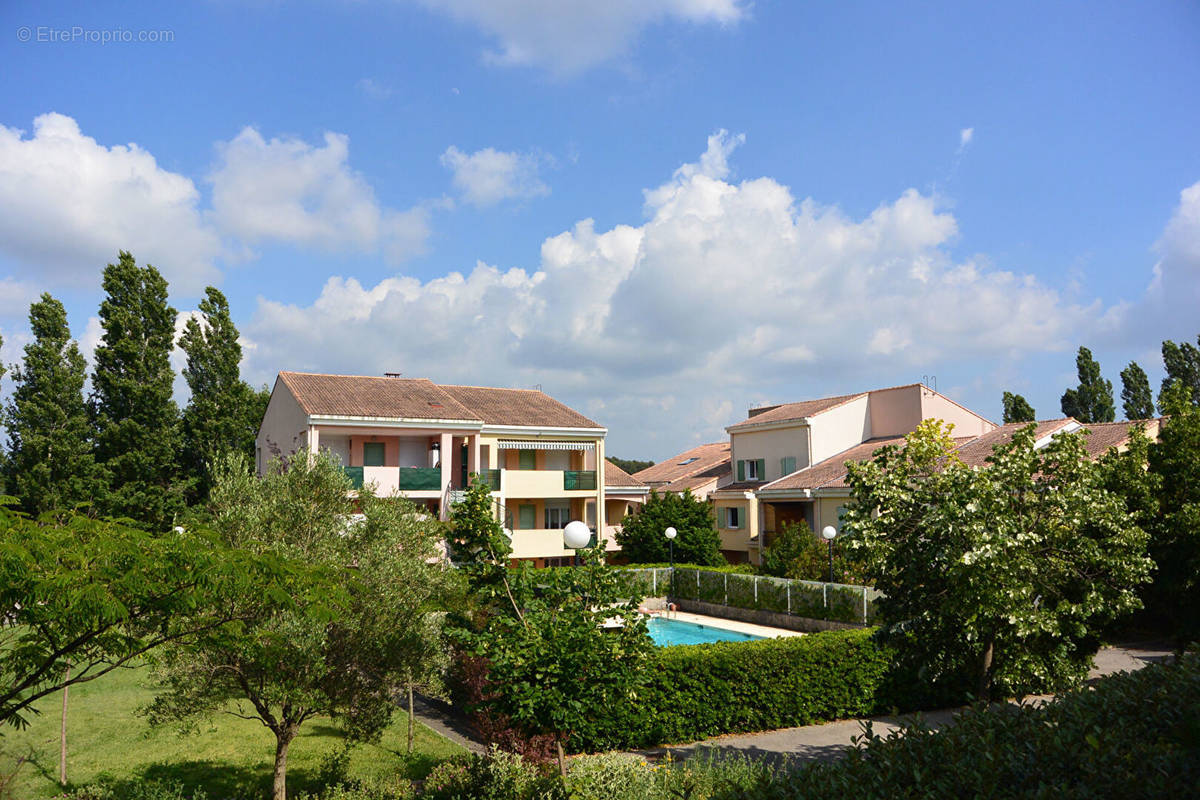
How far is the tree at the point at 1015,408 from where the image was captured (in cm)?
5428

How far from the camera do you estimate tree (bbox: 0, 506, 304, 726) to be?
705 cm

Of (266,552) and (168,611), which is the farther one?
(266,552)

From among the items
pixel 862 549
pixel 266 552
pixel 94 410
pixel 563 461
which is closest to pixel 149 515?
pixel 94 410

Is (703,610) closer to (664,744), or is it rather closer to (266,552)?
(664,744)

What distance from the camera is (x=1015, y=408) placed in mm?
55094

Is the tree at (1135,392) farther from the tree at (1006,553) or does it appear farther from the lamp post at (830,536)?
the tree at (1006,553)

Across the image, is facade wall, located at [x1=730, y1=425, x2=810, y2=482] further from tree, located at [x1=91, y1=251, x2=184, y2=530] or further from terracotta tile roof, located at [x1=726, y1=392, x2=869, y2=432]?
tree, located at [x1=91, y1=251, x2=184, y2=530]

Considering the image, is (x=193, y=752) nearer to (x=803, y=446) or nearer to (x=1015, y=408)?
(x=803, y=446)

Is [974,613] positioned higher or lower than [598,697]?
higher

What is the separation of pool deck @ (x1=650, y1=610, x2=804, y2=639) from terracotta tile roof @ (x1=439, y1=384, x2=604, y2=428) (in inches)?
425

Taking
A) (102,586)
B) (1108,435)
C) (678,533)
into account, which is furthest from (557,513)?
(102,586)

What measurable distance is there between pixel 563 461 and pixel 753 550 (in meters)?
11.1

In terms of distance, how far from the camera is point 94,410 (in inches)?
1494

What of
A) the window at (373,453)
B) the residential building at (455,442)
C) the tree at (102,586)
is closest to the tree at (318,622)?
the tree at (102,586)
